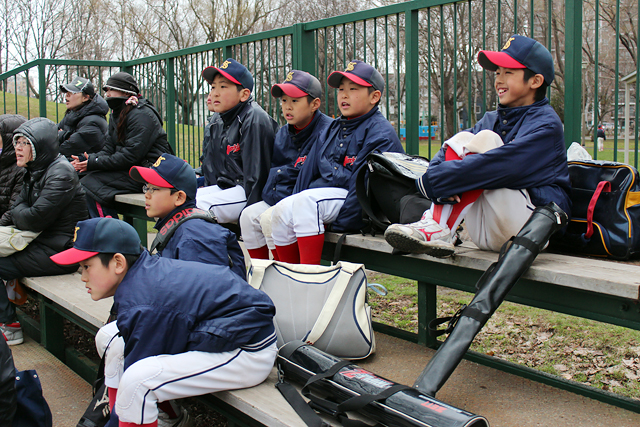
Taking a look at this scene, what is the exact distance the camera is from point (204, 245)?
287 centimetres

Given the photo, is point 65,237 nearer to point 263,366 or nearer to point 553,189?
point 263,366

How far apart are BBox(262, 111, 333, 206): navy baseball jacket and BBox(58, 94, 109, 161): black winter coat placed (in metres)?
2.85

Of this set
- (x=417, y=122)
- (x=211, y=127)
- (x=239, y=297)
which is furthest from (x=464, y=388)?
(x=211, y=127)

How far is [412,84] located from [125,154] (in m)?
2.90

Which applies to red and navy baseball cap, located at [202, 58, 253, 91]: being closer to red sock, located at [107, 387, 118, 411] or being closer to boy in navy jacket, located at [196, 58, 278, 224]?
boy in navy jacket, located at [196, 58, 278, 224]

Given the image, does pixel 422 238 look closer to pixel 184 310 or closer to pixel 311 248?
pixel 311 248

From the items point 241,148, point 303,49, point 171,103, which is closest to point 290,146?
point 241,148

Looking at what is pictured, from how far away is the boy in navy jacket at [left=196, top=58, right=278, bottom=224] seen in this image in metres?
4.33

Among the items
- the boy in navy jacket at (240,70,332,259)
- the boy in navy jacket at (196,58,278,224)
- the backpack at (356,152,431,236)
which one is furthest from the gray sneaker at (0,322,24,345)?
the backpack at (356,152,431,236)

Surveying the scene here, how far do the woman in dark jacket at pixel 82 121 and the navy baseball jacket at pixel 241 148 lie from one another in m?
2.08

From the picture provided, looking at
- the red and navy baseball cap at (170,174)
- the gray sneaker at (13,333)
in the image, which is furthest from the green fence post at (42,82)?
the red and navy baseball cap at (170,174)

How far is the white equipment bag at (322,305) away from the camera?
2.81 meters

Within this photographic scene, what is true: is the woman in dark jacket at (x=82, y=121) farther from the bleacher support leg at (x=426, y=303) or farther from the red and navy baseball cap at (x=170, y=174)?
the bleacher support leg at (x=426, y=303)

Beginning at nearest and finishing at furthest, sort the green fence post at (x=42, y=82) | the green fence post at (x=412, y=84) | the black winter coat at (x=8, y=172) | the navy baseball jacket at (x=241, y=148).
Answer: the green fence post at (x=412, y=84), the navy baseball jacket at (x=241, y=148), the black winter coat at (x=8, y=172), the green fence post at (x=42, y=82)
